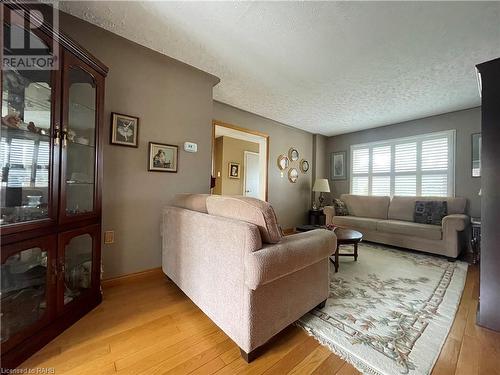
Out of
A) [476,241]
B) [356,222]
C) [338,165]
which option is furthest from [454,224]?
[338,165]

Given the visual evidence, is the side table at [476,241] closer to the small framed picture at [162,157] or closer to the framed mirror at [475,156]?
the framed mirror at [475,156]

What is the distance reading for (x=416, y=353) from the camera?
1.20 meters

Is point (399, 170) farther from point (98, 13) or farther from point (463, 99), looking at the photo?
point (98, 13)

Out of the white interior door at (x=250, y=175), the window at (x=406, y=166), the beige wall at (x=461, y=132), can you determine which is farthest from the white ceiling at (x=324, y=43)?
the white interior door at (x=250, y=175)

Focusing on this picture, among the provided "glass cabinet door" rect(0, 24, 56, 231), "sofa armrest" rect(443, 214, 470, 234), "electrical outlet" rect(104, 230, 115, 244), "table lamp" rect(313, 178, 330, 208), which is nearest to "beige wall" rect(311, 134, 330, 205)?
"table lamp" rect(313, 178, 330, 208)

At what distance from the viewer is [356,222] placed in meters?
3.83

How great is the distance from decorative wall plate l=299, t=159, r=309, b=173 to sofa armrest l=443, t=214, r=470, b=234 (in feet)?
8.73

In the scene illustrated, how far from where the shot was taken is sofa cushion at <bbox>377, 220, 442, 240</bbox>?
3001 millimetres

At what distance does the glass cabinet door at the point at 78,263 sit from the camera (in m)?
1.38

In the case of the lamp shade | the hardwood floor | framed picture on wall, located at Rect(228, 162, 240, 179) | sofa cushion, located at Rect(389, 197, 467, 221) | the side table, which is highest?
framed picture on wall, located at Rect(228, 162, 240, 179)

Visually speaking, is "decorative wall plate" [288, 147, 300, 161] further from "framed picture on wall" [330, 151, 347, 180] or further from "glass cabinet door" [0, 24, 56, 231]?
"glass cabinet door" [0, 24, 56, 231]

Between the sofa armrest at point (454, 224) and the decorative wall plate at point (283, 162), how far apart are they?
2739mm

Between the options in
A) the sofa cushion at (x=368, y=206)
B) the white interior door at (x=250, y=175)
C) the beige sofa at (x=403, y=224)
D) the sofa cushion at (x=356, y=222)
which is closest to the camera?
the beige sofa at (x=403, y=224)

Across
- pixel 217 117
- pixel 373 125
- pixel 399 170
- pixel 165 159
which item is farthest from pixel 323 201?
pixel 165 159
